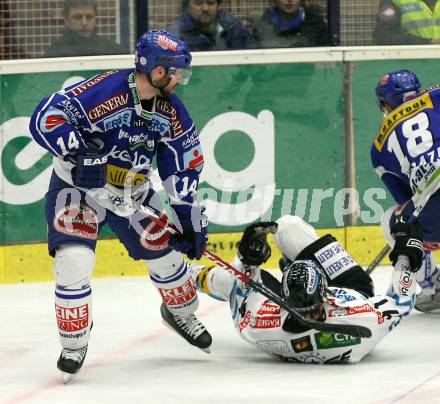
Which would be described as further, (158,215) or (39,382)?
(158,215)

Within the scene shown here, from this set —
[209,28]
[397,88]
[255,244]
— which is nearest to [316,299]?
[255,244]

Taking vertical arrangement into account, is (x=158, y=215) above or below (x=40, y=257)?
above

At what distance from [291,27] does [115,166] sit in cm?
266

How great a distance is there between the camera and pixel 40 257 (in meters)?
7.34

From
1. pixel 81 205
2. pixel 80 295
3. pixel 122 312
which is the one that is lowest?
pixel 122 312

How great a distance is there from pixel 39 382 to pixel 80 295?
0.39 metres

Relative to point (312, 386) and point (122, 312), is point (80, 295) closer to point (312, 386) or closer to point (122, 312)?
point (312, 386)

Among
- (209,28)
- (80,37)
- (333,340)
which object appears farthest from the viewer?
(209,28)

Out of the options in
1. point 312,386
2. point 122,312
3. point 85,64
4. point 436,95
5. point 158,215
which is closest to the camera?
point 312,386

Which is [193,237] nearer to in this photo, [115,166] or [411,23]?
[115,166]

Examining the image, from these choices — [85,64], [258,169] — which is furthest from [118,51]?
[258,169]

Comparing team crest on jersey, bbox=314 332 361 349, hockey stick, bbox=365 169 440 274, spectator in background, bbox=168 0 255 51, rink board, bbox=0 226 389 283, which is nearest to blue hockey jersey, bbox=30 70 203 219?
team crest on jersey, bbox=314 332 361 349

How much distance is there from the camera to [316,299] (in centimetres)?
496

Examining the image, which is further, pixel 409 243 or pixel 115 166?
pixel 409 243
